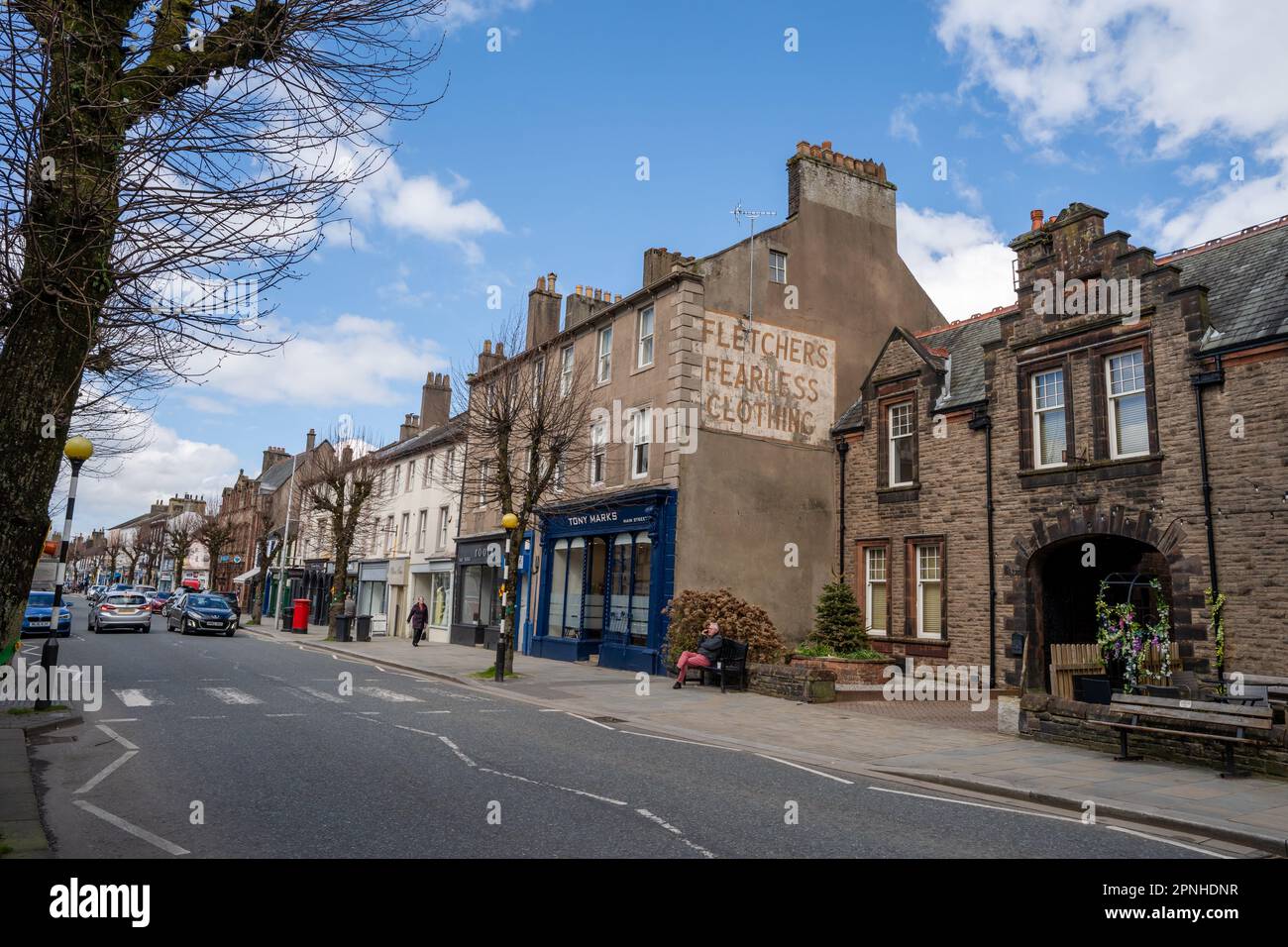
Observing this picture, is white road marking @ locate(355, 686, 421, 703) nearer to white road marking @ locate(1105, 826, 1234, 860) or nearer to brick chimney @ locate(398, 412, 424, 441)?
white road marking @ locate(1105, 826, 1234, 860)

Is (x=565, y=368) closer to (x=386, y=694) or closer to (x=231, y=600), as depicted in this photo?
(x=386, y=694)

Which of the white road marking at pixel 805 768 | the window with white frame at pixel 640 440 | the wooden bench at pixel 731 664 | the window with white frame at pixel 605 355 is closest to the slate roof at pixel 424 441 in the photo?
the window with white frame at pixel 605 355

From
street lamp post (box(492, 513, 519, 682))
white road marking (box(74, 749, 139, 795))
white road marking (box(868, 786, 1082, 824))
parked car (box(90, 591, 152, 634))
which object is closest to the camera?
white road marking (box(74, 749, 139, 795))

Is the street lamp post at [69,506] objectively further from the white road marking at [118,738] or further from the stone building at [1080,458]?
the stone building at [1080,458]

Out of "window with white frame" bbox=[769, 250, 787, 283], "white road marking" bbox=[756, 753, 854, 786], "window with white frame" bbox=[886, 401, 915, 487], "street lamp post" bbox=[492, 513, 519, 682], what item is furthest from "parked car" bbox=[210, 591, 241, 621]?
"white road marking" bbox=[756, 753, 854, 786]

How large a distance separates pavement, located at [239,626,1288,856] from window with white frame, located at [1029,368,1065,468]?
228 inches

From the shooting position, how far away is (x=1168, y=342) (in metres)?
16.5

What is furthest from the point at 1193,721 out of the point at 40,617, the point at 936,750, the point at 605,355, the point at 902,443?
the point at 40,617

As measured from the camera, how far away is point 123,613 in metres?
34.3

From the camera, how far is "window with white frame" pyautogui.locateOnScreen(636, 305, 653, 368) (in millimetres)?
24781

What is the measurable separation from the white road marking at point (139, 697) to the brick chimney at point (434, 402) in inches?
1199

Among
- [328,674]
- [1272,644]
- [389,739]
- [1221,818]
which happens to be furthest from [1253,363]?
[328,674]

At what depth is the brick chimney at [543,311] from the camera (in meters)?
31.3
